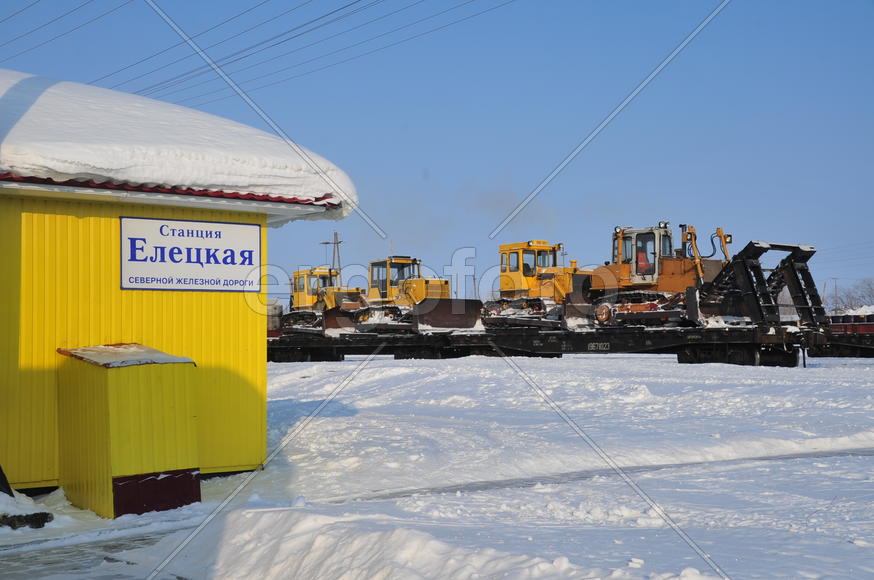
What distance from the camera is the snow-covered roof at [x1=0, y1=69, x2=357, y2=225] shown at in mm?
7355

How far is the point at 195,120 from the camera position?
920cm

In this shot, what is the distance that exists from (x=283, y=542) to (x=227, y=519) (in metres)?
0.91

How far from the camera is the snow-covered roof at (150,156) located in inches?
290

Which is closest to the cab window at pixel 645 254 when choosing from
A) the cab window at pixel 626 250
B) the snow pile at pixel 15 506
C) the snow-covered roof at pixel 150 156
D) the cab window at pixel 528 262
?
the cab window at pixel 626 250

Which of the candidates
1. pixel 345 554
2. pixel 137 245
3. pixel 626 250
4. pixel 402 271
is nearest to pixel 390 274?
pixel 402 271

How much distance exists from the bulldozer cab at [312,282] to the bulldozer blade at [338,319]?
5929 mm

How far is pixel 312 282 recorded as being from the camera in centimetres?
3644

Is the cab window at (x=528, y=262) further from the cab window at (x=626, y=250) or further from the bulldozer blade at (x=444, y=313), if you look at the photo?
the cab window at (x=626, y=250)

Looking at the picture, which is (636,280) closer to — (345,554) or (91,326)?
(91,326)

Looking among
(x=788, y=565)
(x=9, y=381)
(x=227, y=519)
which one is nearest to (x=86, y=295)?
(x=9, y=381)

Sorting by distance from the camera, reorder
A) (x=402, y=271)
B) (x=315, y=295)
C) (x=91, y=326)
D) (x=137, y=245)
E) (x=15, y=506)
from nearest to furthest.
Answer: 1. (x=15, y=506)
2. (x=91, y=326)
3. (x=137, y=245)
4. (x=402, y=271)
5. (x=315, y=295)

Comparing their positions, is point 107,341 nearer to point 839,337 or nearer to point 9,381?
point 9,381

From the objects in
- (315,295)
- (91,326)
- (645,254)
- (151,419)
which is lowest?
(151,419)

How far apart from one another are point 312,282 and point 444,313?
35.4 feet
